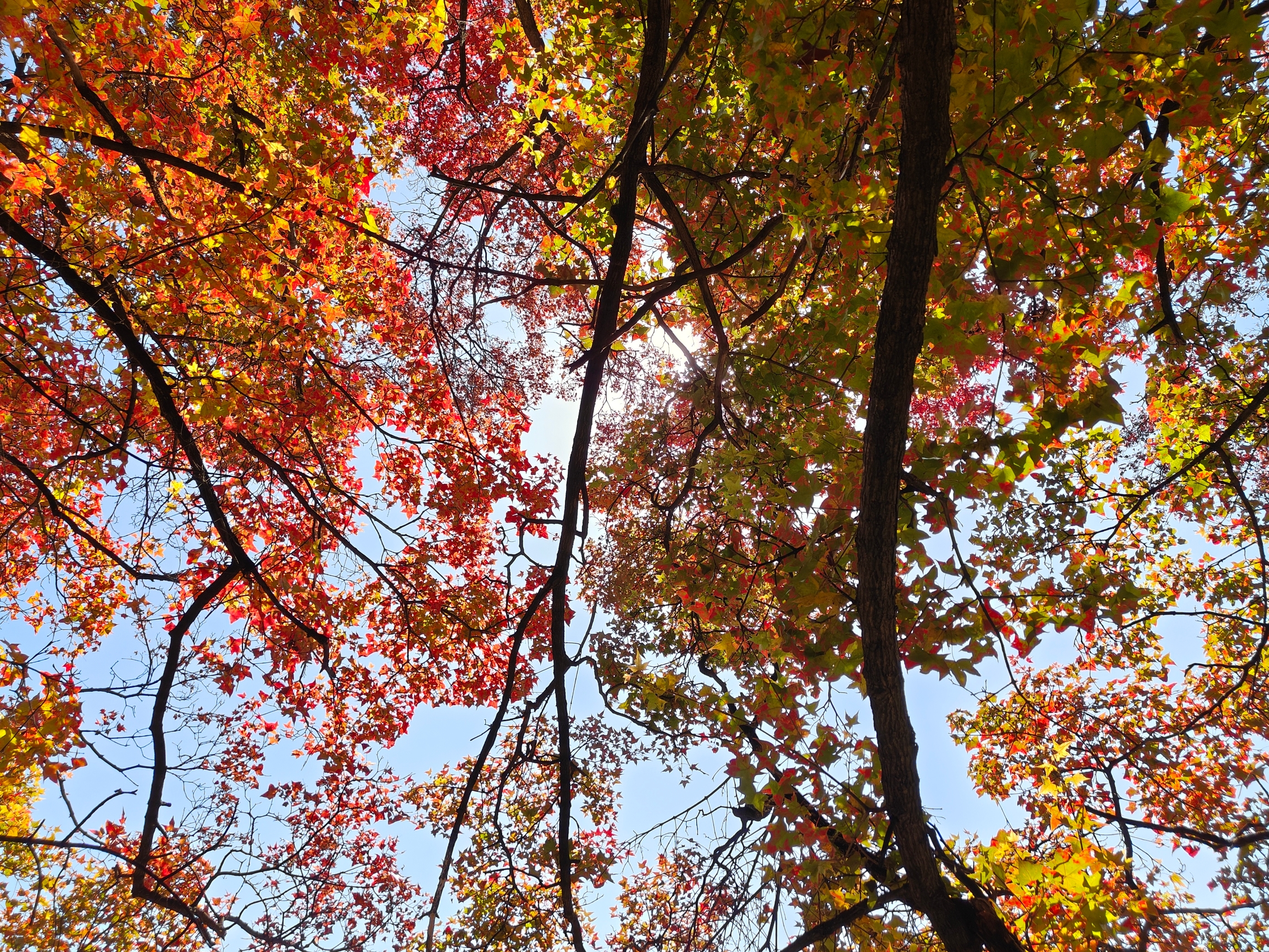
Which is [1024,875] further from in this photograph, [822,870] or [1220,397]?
[1220,397]

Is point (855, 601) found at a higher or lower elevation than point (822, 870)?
higher

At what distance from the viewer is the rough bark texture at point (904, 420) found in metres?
2.26

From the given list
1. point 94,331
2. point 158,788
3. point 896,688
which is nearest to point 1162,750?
point 896,688

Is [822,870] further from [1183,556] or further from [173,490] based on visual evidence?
[1183,556]

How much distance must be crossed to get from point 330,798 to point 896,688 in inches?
344

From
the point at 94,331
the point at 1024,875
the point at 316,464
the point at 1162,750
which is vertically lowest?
the point at 1024,875

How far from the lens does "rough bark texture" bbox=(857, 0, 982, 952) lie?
2264 mm

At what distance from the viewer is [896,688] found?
3.09 metres

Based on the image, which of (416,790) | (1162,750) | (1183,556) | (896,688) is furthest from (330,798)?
(1183,556)

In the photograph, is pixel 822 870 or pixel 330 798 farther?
pixel 330 798

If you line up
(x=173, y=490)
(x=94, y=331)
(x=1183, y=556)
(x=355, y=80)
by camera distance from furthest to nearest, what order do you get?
1. (x=1183, y=556)
2. (x=355, y=80)
3. (x=173, y=490)
4. (x=94, y=331)

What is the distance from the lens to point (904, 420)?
9.25ft

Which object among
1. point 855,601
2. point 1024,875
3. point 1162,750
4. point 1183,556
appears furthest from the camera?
point 1183,556

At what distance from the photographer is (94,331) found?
540cm
